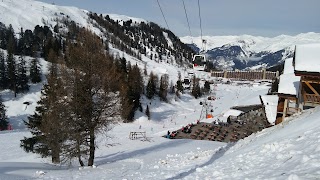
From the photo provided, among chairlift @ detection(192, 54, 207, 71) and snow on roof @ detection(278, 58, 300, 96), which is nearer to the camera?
snow on roof @ detection(278, 58, 300, 96)

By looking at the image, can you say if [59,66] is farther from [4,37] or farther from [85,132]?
[4,37]

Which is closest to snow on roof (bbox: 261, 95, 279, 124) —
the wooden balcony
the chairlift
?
the chairlift

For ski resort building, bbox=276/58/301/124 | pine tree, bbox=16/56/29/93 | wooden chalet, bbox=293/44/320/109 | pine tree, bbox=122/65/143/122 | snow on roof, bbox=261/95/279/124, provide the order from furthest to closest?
pine tree, bbox=16/56/29/93 < pine tree, bbox=122/65/143/122 < snow on roof, bbox=261/95/279/124 < ski resort building, bbox=276/58/301/124 < wooden chalet, bbox=293/44/320/109

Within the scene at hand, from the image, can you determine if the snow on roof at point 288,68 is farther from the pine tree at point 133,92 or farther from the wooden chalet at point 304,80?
the pine tree at point 133,92

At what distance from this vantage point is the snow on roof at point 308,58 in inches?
904

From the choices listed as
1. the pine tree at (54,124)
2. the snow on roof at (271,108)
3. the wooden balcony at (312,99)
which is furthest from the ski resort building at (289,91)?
the pine tree at (54,124)

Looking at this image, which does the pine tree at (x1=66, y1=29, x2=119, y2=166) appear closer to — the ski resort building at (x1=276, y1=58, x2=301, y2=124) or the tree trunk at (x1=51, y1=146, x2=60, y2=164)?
the tree trunk at (x1=51, y1=146, x2=60, y2=164)

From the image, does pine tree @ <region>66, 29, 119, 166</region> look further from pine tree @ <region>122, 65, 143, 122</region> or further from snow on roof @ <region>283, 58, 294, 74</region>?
pine tree @ <region>122, 65, 143, 122</region>

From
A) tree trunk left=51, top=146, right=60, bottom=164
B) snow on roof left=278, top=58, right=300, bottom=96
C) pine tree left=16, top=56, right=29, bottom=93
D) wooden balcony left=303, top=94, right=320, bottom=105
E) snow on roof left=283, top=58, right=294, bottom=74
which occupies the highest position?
Answer: snow on roof left=283, top=58, right=294, bottom=74

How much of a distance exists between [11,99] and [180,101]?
51.4 metres

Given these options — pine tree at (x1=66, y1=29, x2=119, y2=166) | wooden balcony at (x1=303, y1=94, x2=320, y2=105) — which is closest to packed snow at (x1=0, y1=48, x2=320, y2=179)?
pine tree at (x1=66, y1=29, x2=119, y2=166)

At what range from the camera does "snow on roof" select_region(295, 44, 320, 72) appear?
2295cm

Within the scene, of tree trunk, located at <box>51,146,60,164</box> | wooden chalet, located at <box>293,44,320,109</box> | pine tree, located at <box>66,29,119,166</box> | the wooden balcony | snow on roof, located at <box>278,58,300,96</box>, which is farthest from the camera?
snow on roof, located at <box>278,58,300,96</box>

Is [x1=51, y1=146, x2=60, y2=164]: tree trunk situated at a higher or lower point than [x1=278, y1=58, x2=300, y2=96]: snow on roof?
lower
